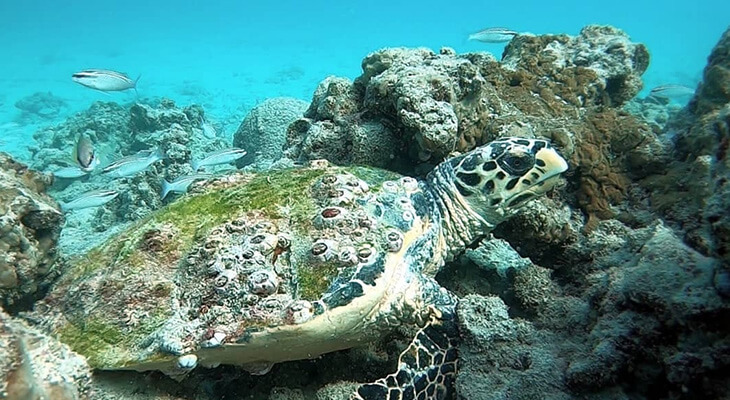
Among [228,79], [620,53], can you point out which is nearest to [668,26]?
[228,79]

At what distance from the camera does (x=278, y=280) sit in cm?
263

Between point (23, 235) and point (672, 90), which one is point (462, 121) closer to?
point (23, 235)

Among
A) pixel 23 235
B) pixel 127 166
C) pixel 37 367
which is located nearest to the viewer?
pixel 37 367

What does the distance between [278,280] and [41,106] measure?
3549 centimetres

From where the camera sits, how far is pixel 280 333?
2461 mm

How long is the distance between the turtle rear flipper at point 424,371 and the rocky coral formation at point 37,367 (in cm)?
153

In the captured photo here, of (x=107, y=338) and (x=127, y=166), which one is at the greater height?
(x=127, y=166)

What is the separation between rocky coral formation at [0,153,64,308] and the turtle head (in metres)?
3.27

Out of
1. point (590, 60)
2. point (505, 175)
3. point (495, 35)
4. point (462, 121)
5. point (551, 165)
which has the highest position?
point (495, 35)

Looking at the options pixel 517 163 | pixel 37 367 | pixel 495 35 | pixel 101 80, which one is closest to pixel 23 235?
pixel 37 367

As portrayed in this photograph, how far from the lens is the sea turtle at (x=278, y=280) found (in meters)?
2.46

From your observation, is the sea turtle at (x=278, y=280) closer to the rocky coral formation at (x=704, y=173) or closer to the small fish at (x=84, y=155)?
the rocky coral formation at (x=704, y=173)

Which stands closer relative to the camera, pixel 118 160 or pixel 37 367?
pixel 37 367

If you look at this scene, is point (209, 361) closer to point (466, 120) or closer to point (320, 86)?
point (466, 120)
